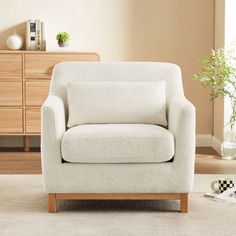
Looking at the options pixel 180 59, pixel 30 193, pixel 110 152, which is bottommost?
pixel 30 193

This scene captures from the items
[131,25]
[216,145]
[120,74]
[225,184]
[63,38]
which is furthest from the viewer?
[131,25]

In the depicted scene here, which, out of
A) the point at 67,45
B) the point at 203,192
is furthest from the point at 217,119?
the point at 203,192

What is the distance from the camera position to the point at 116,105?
4.37 metres

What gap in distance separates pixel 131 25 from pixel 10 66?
1263 mm

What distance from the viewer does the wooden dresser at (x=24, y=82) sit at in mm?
6195

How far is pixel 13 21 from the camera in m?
6.52

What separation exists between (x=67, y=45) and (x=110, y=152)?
2.68m

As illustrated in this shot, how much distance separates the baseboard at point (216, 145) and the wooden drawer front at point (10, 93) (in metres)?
1.90

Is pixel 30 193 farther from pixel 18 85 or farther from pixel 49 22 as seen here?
pixel 49 22

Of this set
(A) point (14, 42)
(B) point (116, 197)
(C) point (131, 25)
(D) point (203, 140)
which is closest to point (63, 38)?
(A) point (14, 42)

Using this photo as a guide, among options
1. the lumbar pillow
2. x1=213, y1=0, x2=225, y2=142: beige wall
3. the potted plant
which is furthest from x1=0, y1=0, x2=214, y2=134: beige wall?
the lumbar pillow

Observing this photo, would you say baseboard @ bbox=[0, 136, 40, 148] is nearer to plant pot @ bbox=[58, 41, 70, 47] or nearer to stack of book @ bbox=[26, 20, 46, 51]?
stack of book @ bbox=[26, 20, 46, 51]

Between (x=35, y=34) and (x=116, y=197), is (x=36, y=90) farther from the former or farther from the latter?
(x=116, y=197)

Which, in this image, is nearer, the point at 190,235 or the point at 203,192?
the point at 190,235
